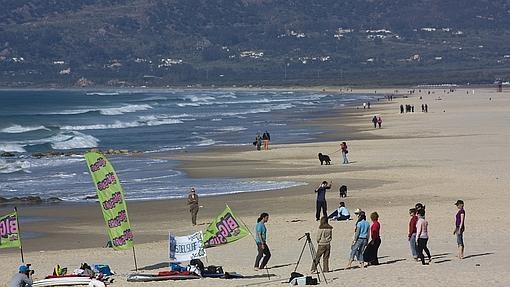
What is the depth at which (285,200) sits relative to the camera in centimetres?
3019

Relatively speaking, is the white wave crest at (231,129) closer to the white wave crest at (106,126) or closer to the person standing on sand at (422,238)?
the white wave crest at (106,126)

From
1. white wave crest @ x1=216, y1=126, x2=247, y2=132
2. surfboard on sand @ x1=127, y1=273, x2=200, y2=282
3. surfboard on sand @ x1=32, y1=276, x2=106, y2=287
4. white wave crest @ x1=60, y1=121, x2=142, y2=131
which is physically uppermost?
white wave crest @ x1=60, y1=121, x2=142, y2=131

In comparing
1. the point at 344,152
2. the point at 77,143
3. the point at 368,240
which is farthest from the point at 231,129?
the point at 368,240

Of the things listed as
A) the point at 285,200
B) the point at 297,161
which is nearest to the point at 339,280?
the point at 285,200

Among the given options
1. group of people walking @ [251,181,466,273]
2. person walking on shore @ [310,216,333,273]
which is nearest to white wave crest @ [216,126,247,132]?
group of people walking @ [251,181,466,273]

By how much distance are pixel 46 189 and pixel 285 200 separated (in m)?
8.57

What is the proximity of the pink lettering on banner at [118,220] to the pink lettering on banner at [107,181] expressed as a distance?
0.54 meters

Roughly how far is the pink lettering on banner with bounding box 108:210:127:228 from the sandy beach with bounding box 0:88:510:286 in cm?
101

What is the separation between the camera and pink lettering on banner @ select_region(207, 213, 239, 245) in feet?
63.2

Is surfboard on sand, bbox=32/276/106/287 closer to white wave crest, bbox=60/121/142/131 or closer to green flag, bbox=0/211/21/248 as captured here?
green flag, bbox=0/211/21/248

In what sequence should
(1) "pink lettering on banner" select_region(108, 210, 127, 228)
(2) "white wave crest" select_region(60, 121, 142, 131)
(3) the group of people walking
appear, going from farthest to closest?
(2) "white wave crest" select_region(60, 121, 142, 131) → (3) the group of people walking → (1) "pink lettering on banner" select_region(108, 210, 127, 228)

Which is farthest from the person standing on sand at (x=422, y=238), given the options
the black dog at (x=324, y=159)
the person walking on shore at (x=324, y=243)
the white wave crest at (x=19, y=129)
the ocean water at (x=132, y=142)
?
the white wave crest at (x=19, y=129)

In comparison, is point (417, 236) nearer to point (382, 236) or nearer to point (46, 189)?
point (382, 236)

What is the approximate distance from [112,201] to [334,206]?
10.7m
